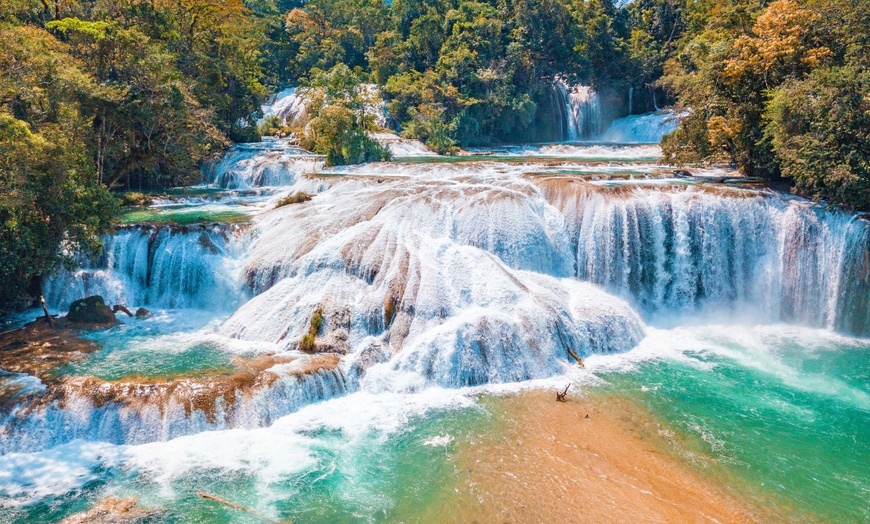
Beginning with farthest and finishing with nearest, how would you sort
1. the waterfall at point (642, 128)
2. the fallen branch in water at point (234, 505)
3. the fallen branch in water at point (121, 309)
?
the waterfall at point (642, 128)
the fallen branch in water at point (121, 309)
the fallen branch in water at point (234, 505)

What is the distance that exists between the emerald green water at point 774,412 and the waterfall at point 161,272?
11158 mm

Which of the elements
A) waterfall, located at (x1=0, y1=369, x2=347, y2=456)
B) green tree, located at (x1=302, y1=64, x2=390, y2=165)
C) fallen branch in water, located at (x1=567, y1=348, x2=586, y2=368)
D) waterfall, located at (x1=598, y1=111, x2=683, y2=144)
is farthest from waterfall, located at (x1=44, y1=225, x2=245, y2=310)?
waterfall, located at (x1=598, y1=111, x2=683, y2=144)

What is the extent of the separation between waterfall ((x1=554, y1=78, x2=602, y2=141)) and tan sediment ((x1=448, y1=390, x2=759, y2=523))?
31.5m

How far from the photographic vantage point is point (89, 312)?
519 inches

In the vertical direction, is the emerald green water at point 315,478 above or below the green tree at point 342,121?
below

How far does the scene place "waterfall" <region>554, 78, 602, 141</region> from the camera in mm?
37906

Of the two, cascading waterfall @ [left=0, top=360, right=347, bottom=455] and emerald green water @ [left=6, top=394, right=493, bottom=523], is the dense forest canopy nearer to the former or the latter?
cascading waterfall @ [left=0, top=360, right=347, bottom=455]

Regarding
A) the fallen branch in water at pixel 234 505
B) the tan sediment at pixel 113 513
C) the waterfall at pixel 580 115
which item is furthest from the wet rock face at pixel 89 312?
the waterfall at pixel 580 115

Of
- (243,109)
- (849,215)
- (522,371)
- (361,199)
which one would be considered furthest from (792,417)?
(243,109)

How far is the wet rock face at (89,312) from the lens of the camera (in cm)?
1312

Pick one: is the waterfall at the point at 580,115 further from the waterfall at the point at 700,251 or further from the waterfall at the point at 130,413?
the waterfall at the point at 130,413

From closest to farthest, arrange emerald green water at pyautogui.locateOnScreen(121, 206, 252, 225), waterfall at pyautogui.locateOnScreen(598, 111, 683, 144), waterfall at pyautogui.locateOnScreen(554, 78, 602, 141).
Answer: emerald green water at pyautogui.locateOnScreen(121, 206, 252, 225)
waterfall at pyautogui.locateOnScreen(598, 111, 683, 144)
waterfall at pyautogui.locateOnScreen(554, 78, 602, 141)

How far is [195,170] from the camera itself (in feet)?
79.8

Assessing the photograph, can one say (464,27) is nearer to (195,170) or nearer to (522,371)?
(195,170)
